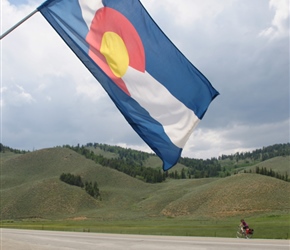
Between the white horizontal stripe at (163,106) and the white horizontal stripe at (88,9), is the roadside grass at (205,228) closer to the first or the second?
the white horizontal stripe at (163,106)

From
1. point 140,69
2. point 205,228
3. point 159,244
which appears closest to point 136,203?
point 205,228

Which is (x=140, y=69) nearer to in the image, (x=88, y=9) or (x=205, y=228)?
(x=88, y=9)

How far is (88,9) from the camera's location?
1041cm

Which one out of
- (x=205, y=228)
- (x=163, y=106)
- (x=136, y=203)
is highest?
(x=136, y=203)

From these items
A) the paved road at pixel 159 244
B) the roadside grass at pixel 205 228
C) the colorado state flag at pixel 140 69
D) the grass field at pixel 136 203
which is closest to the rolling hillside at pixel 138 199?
the grass field at pixel 136 203

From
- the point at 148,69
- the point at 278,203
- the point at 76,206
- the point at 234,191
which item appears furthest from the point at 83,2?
the point at 76,206

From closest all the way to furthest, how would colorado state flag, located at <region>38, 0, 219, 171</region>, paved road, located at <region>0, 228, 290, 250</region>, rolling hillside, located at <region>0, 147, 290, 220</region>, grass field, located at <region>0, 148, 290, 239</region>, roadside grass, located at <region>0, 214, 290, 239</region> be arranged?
A: colorado state flag, located at <region>38, 0, 219, 171</region> → paved road, located at <region>0, 228, 290, 250</region> → roadside grass, located at <region>0, 214, 290, 239</region> → grass field, located at <region>0, 148, 290, 239</region> → rolling hillside, located at <region>0, 147, 290, 220</region>

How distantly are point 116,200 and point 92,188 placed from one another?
13271 mm

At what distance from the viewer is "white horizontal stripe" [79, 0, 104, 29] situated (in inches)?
408

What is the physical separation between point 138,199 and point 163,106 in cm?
14569

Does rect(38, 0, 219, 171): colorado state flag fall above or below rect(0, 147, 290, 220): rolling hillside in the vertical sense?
below

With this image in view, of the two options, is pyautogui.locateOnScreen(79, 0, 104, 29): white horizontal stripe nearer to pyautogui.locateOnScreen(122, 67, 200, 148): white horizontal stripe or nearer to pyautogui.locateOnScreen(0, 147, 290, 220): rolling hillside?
pyautogui.locateOnScreen(122, 67, 200, 148): white horizontal stripe

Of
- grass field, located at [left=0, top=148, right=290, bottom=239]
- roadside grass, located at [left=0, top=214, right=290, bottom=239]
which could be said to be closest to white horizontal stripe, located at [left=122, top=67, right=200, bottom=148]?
roadside grass, located at [left=0, top=214, right=290, bottom=239]

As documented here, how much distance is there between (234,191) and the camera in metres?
107
